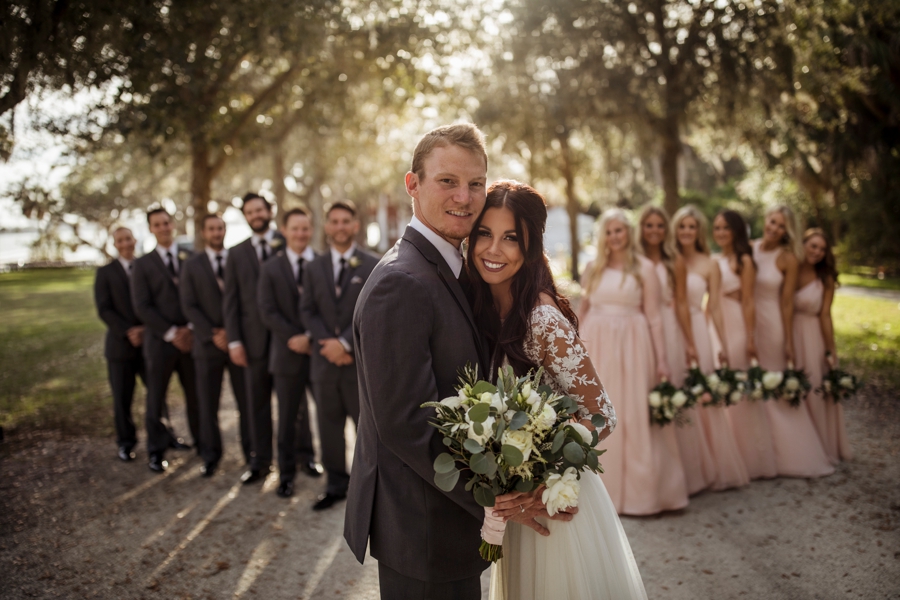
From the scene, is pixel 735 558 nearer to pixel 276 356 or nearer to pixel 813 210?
pixel 276 356

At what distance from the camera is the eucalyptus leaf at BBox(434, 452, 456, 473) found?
218 centimetres

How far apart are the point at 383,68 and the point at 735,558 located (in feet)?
33.0

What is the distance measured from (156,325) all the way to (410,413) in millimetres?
5575

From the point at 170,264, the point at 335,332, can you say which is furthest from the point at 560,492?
the point at 170,264

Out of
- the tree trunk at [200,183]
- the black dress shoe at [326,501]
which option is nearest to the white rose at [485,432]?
the black dress shoe at [326,501]

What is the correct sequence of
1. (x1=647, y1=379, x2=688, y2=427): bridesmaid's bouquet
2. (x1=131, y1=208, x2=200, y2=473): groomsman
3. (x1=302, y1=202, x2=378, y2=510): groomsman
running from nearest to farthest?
(x1=647, y1=379, x2=688, y2=427): bridesmaid's bouquet, (x1=302, y1=202, x2=378, y2=510): groomsman, (x1=131, y1=208, x2=200, y2=473): groomsman

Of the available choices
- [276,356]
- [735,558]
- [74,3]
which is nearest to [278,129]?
[74,3]

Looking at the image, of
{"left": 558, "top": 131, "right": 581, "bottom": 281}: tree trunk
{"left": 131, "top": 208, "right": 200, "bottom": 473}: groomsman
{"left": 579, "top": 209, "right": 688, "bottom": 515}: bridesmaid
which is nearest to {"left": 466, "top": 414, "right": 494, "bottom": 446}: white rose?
{"left": 579, "top": 209, "right": 688, "bottom": 515}: bridesmaid

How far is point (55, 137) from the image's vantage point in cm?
963

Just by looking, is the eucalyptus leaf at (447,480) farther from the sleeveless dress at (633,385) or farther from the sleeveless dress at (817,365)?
the sleeveless dress at (817,365)

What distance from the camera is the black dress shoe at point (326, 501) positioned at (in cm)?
564

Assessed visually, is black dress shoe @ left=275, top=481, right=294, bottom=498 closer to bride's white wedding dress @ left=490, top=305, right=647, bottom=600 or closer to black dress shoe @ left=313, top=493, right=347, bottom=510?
black dress shoe @ left=313, top=493, right=347, bottom=510

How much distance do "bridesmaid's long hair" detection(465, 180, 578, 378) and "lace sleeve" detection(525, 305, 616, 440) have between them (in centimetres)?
5

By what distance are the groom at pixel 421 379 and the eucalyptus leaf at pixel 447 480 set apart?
9 centimetres
